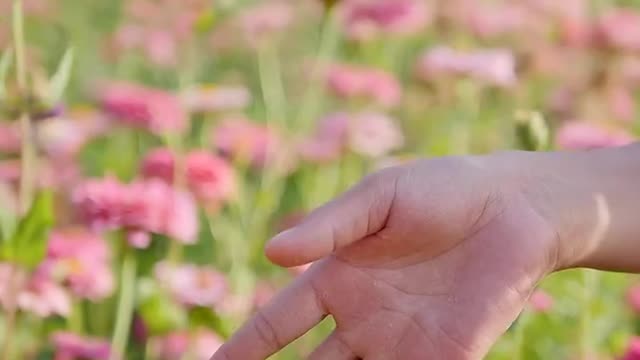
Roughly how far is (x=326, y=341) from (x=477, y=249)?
0.33 feet

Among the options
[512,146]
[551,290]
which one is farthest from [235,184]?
[512,146]

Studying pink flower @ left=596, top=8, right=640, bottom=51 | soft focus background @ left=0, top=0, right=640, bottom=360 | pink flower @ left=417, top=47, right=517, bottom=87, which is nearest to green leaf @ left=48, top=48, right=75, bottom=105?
soft focus background @ left=0, top=0, right=640, bottom=360

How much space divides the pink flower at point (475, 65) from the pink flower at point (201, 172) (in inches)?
13.0

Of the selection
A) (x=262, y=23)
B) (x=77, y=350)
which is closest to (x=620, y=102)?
(x=262, y=23)

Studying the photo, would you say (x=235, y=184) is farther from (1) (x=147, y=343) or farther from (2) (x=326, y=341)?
(2) (x=326, y=341)

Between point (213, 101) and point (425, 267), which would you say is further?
point (213, 101)

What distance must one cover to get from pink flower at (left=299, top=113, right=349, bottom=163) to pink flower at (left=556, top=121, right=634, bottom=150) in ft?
0.92

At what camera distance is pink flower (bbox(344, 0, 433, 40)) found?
2070mm

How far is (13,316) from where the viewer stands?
1413mm

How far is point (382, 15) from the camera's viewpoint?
2.07 meters

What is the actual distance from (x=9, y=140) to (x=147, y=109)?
18 cm

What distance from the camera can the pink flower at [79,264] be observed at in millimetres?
1492

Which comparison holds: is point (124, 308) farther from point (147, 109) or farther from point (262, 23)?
point (262, 23)

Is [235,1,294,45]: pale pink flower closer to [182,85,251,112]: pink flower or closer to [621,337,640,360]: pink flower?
[182,85,251,112]: pink flower
